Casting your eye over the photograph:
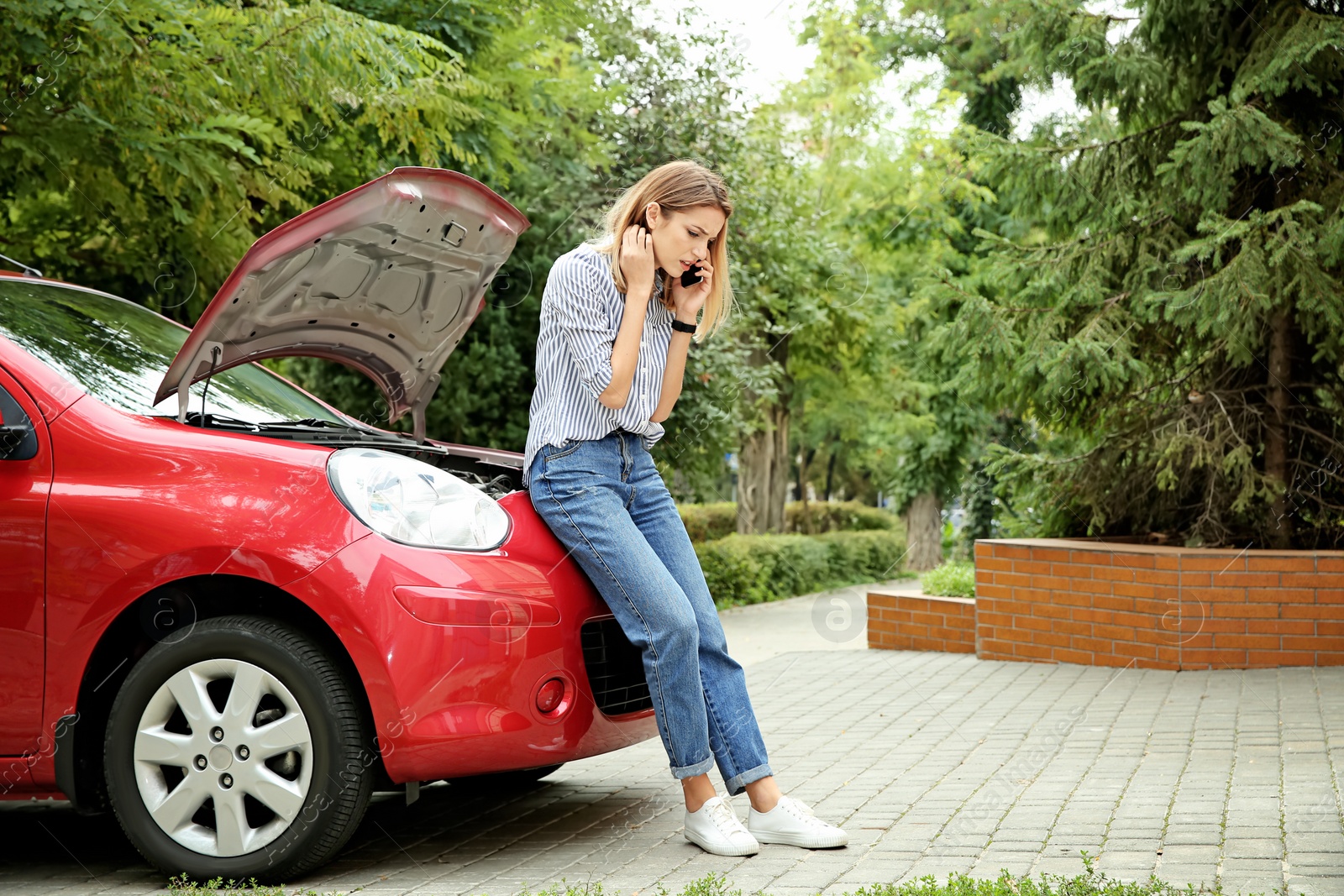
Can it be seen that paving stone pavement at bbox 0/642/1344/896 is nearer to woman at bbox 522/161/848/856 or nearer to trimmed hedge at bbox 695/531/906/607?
woman at bbox 522/161/848/856

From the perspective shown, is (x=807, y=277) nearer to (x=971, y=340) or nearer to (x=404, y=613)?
(x=971, y=340)

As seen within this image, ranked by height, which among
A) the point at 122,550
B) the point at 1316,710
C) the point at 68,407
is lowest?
the point at 1316,710

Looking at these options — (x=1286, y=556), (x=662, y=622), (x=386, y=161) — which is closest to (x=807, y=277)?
(x=386, y=161)

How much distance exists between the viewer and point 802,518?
27.4 m

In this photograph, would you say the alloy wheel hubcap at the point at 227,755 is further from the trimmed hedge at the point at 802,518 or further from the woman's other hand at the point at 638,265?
the trimmed hedge at the point at 802,518

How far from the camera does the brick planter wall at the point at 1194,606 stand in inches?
284

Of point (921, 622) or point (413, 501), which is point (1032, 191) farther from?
point (413, 501)

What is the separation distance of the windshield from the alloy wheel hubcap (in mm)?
918

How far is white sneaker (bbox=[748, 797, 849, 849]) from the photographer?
379 cm

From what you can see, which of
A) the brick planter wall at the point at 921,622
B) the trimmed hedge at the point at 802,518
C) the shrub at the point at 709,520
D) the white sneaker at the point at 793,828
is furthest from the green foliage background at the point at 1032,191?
the trimmed hedge at the point at 802,518

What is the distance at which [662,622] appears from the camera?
3783mm

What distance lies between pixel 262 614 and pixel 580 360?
117 centimetres

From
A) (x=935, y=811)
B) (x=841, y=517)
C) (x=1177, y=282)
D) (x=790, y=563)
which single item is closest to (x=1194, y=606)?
(x=1177, y=282)

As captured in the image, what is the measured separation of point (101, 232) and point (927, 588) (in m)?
6.10
